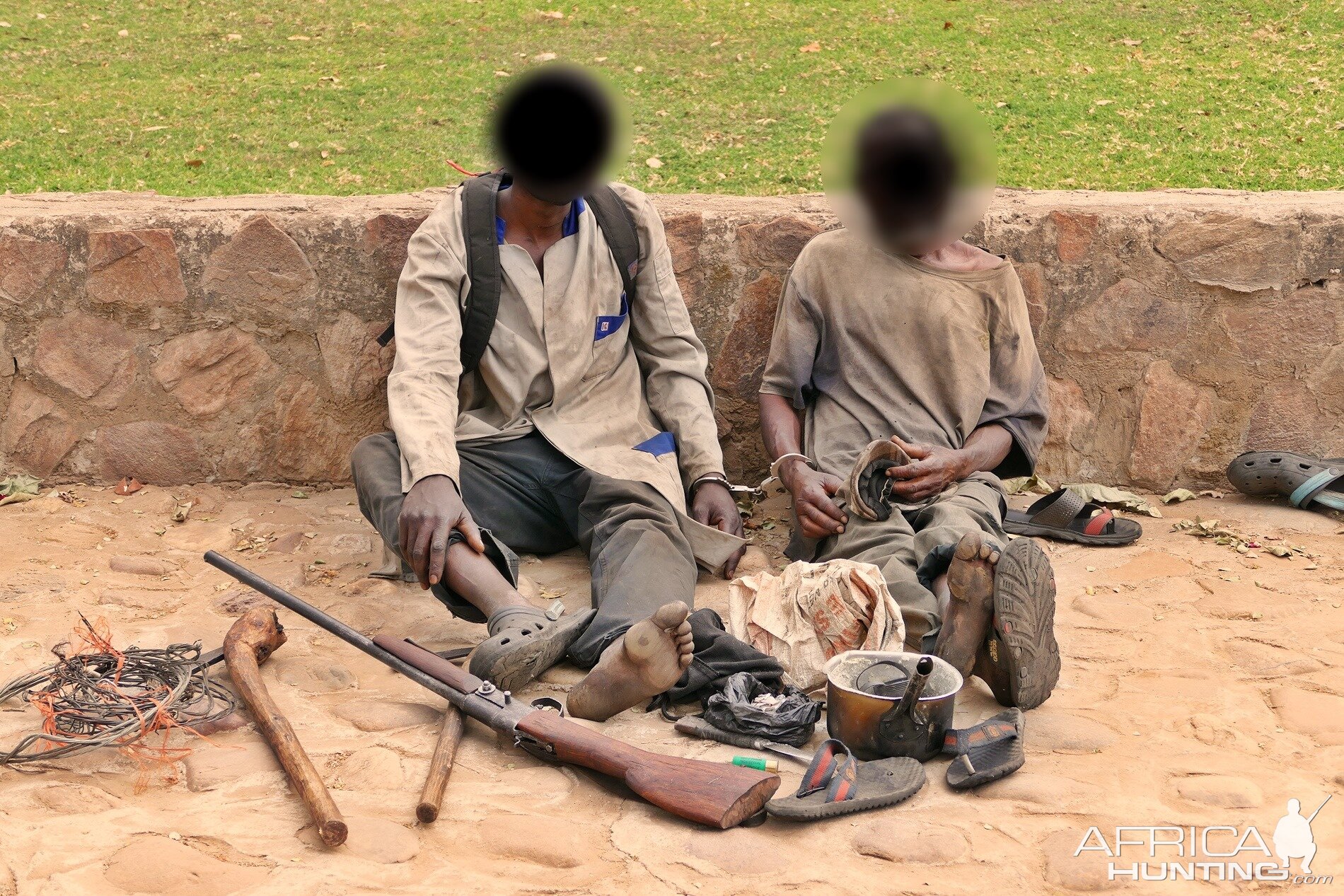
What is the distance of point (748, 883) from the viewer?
79.0 inches

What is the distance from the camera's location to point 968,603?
2557 millimetres

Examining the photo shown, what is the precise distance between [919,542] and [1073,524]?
85 cm

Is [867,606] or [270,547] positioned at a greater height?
[867,606]

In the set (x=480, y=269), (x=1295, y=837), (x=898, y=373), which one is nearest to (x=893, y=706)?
(x=1295, y=837)

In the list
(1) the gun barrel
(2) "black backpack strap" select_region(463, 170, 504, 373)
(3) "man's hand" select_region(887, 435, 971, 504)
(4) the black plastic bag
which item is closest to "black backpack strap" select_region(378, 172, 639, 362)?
(2) "black backpack strap" select_region(463, 170, 504, 373)

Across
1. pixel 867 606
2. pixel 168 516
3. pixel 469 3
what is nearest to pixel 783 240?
pixel 867 606

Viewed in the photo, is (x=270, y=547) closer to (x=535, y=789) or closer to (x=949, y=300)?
(x=535, y=789)

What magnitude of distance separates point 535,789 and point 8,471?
8.08ft

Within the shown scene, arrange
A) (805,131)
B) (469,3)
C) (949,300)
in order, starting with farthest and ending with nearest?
1. (469,3)
2. (805,131)
3. (949,300)

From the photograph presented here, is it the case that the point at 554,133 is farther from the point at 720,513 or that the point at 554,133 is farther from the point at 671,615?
the point at 671,615

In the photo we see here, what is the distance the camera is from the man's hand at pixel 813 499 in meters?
3.23

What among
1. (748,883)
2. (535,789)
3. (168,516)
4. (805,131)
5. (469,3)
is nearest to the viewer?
(748,883)

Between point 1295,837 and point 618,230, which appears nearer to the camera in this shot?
point 1295,837

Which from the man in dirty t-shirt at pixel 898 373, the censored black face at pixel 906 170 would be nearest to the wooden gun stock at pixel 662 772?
the man in dirty t-shirt at pixel 898 373
